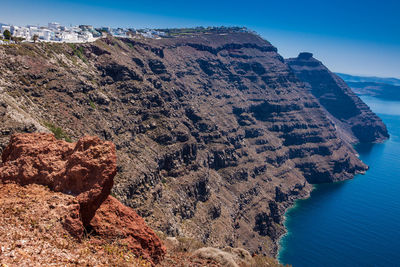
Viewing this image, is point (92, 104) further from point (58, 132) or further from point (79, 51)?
point (79, 51)

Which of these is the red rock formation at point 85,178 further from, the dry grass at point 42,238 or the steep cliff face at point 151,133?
the steep cliff face at point 151,133

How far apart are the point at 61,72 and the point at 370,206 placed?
188484 mm

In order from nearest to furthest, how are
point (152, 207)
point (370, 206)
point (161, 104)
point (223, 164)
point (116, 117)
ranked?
1. point (152, 207)
2. point (116, 117)
3. point (161, 104)
4. point (223, 164)
5. point (370, 206)

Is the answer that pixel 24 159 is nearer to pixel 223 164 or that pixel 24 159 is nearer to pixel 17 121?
pixel 17 121

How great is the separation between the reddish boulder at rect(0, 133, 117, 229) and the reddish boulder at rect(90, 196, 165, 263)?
111cm

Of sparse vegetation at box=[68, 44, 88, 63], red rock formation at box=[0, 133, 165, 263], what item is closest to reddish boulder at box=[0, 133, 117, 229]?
red rock formation at box=[0, 133, 165, 263]

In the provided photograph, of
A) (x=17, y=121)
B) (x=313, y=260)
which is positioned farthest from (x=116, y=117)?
(x=313, y=260)

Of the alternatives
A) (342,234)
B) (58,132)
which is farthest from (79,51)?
(342,234)

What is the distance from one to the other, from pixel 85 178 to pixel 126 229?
5.09 meters

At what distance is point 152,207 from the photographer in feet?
280

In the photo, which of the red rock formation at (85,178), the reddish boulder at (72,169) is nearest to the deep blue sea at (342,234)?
the red rock formation at (85,178)

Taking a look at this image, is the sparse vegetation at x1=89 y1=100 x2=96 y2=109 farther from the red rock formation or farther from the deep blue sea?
the deep blue sea

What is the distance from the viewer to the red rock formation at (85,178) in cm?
2214

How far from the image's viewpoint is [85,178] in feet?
73.2
